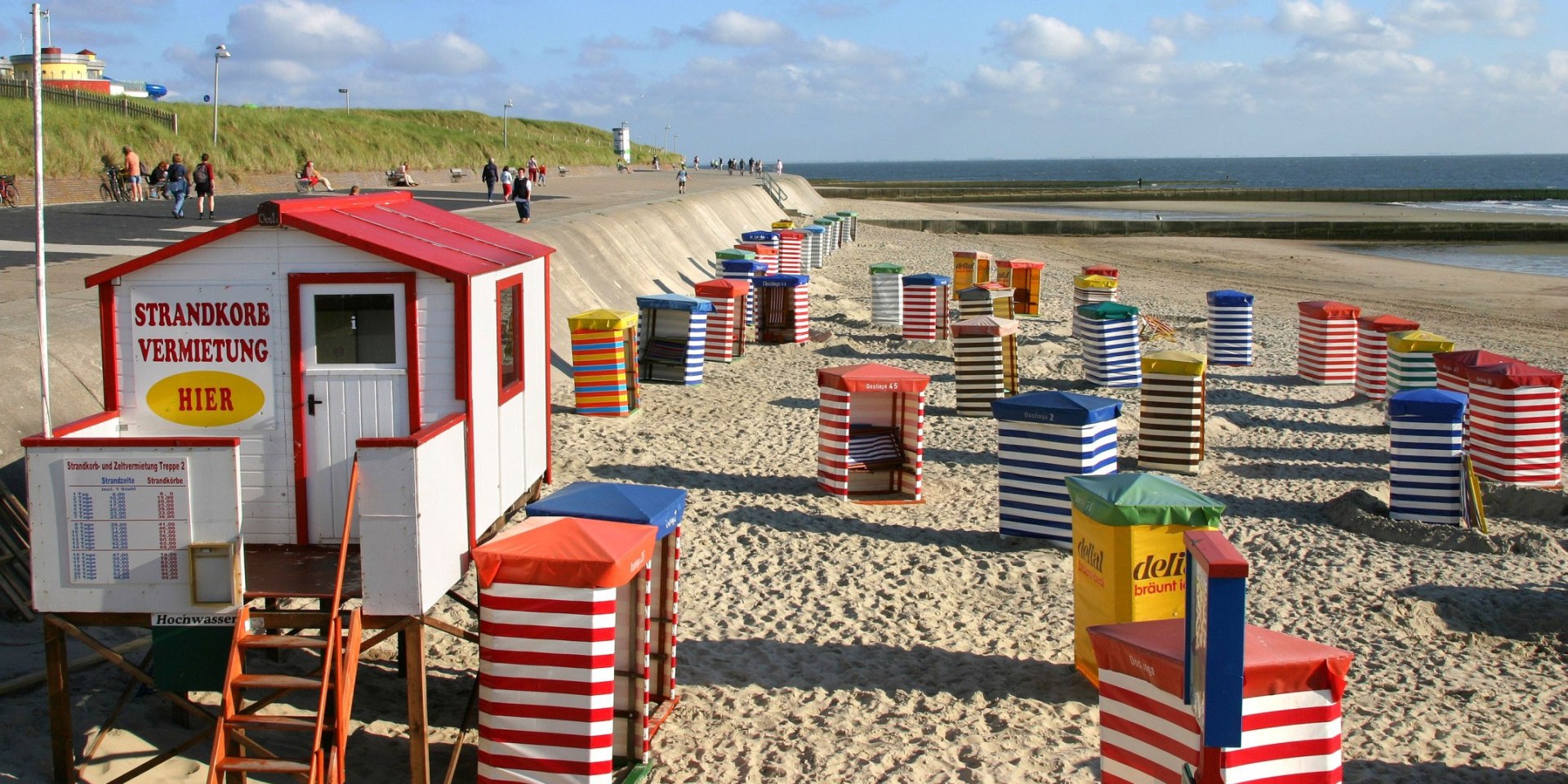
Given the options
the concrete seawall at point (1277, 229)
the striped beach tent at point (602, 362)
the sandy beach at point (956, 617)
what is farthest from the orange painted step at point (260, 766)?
the concrete seawall at point (1277, 229)

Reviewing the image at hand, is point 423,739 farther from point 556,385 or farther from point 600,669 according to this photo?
point 556,385

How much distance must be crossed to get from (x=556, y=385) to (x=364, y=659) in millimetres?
8765

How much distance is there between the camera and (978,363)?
17.0 metres

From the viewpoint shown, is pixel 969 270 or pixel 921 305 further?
pixel 969 270

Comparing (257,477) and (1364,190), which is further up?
(1364,190)

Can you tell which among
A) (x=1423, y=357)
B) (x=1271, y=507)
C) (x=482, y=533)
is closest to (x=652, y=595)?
(x=482, y=533)

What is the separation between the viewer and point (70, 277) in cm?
1586

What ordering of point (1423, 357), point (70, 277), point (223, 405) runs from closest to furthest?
point (223, 405)
point (70, 277)
point (1423, 357)

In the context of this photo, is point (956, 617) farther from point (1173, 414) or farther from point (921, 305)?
point (921, 305)

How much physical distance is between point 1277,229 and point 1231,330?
42.3m

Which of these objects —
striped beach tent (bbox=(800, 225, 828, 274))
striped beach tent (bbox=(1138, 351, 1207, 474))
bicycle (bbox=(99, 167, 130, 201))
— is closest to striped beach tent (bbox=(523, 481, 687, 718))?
striped beach tent (bbox=(1138, 351, 1207, 474))

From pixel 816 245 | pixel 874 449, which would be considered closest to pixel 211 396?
pixel 874 449

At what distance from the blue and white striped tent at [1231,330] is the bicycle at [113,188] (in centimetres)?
2602

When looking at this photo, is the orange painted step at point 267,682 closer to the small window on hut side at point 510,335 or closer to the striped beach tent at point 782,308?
the small window on hut side at point 510,335
